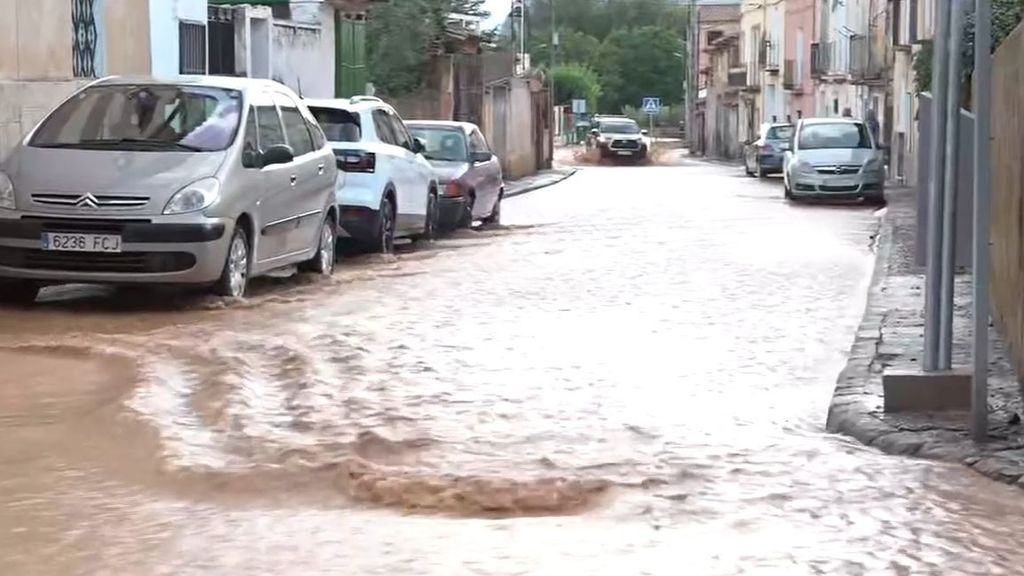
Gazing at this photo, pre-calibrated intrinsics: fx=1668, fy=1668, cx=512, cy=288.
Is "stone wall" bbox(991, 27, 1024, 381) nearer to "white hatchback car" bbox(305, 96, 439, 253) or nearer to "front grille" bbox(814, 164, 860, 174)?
"white hatchback car" bbox(305, 96, 439, 253)

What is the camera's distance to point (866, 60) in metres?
44.1

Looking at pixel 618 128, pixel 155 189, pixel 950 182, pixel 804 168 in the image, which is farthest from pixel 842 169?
pixel 618 128

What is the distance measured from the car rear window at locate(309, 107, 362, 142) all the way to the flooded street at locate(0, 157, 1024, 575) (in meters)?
2.87

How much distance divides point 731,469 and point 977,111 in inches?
73.5


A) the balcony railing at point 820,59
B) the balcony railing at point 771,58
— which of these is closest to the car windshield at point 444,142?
the balcony railing at point 820,59

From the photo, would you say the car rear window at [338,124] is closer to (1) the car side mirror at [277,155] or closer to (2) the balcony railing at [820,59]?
(1) the car side mirror at [277,155]

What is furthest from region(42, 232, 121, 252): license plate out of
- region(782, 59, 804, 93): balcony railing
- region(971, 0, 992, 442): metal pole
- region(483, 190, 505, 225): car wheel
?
region(782, 59, 804, 93): balcony railing

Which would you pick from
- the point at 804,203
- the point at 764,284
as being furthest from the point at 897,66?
the point at 764,284

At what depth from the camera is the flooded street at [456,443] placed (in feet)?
18.6

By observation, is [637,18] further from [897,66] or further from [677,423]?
[677,423]

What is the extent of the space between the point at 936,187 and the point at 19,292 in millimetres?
6577

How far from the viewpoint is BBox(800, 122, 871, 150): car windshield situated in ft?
96.1

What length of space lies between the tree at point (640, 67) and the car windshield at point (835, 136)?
77098 mm

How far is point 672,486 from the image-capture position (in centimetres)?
657
